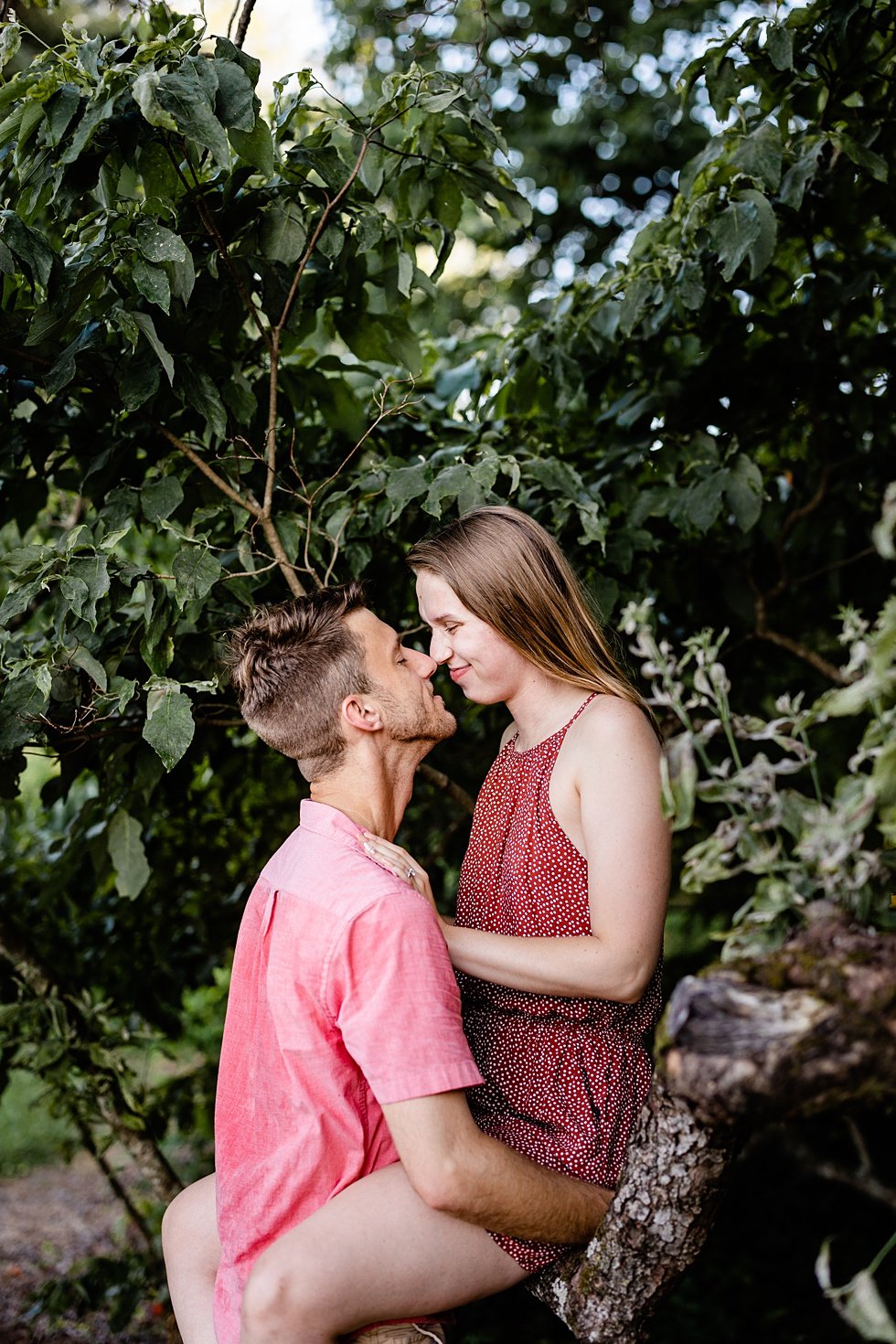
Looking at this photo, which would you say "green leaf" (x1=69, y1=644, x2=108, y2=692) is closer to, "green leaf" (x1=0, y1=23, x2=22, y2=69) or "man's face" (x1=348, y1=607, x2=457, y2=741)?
"man's face" (x1=348, y1=607, x2=457, y2=741)

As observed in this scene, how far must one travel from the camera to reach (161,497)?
2289 millimetres

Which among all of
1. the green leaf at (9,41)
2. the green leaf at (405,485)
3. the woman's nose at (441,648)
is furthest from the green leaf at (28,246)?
the woman's nose at (441,648)

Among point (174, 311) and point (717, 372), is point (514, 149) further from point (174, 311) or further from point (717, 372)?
point (174, 311)

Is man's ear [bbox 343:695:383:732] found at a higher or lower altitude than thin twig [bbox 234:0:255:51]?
lower

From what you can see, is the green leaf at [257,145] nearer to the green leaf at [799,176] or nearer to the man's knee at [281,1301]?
the green leaf at [799,176]

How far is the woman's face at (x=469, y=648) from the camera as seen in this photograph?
226cm

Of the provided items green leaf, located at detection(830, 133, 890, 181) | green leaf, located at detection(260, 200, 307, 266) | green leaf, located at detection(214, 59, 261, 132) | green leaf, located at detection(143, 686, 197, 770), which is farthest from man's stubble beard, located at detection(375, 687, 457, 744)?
green leaf, located at detection(830, 133, 890, 181)

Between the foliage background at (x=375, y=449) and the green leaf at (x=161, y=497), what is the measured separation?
0.01 m

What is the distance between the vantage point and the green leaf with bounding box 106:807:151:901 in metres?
2.55

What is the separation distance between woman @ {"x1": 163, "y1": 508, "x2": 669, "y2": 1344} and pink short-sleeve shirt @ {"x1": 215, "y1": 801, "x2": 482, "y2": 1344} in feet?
0.33

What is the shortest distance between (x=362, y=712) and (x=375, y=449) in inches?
39.4

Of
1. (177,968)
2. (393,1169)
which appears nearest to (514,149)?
(177,968)

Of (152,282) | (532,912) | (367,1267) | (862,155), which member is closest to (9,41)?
(152,282)

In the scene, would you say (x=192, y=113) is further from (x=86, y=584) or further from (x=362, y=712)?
(x=362, y=712)
